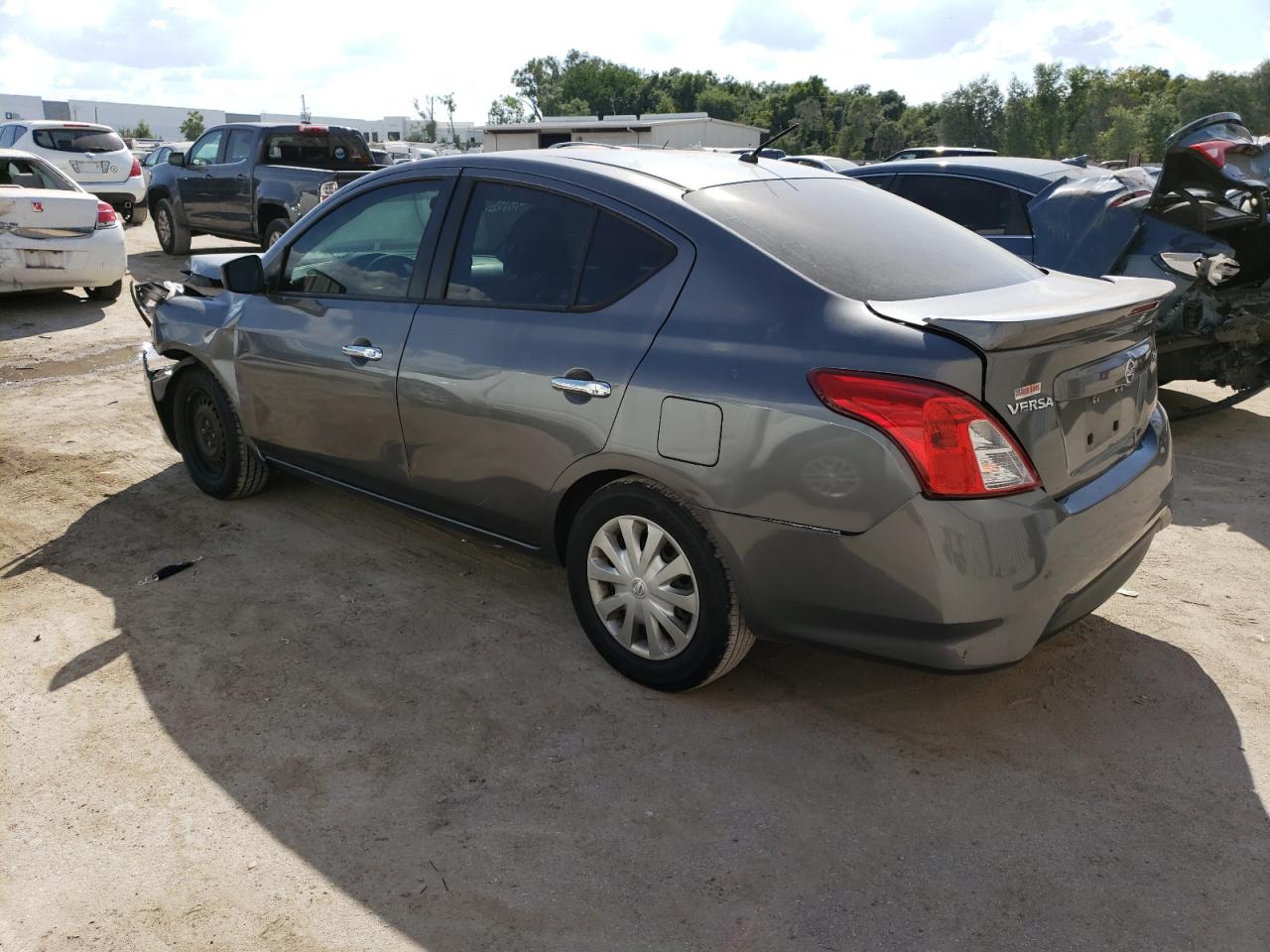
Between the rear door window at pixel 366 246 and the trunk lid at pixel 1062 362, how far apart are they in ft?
6.41

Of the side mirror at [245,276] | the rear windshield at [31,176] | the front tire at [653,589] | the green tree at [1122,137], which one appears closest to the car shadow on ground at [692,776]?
the front tire at [653,589]

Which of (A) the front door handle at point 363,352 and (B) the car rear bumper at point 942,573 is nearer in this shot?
(B) the car rear bumper at point 942,573

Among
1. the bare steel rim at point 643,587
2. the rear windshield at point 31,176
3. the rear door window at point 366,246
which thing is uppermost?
the rear door window at point 366,246

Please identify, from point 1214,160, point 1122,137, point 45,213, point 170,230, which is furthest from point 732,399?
point 1122,137

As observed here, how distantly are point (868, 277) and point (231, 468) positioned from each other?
131 inches

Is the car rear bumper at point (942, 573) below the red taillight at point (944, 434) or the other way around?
below

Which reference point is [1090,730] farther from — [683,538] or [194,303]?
[194,303]

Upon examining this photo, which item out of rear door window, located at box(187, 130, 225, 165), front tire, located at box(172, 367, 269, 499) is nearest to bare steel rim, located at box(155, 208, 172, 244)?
rear door window, located at box(187, 130, 225, 165)

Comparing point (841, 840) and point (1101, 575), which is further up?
point (1101, 575)

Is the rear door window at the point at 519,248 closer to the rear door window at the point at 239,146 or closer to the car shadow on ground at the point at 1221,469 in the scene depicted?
the car shadow on ground at the point at 1221,469

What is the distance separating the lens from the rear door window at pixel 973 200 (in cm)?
710

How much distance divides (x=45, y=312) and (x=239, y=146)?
390cm

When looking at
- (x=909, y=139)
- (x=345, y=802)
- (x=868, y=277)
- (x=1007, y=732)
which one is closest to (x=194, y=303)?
(x=345, y=802)

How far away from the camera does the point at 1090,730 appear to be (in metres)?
3.30
